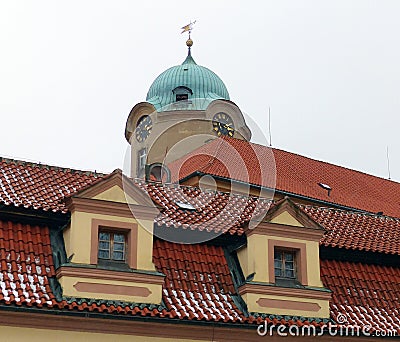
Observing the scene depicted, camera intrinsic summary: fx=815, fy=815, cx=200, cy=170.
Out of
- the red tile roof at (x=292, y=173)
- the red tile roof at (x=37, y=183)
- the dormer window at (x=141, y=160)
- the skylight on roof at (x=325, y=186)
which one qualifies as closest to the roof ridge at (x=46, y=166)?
the red tile roof at (x=37, y=183)

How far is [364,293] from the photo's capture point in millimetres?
17062

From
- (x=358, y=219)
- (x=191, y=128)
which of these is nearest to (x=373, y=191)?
(x=191, y=128)

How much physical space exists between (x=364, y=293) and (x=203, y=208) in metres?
3.84

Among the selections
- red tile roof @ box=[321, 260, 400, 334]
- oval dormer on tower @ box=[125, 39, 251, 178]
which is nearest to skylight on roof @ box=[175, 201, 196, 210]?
red tile roof @ box=[321, 260, 400, 334]

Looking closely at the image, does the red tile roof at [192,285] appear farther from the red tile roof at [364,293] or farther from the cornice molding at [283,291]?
the cornice molding at [283,291]

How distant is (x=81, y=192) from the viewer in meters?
14.9

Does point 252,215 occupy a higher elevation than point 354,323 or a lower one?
higher

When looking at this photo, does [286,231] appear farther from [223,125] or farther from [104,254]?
[223,125]

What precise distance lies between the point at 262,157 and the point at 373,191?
646 centimetres

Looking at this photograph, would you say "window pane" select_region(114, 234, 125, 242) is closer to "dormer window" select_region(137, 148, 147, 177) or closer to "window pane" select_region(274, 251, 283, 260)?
"window pane" select_region(274, 251, 283, 260)

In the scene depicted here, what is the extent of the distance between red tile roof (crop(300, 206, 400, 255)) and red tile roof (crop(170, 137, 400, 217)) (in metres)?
11.1

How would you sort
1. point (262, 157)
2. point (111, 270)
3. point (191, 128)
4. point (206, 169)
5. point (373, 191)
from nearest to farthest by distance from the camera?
1. point (111, 270)
2. point (206, 169)
3. point (262, 157)
4. point (373, 191)
5. point (191, 128)

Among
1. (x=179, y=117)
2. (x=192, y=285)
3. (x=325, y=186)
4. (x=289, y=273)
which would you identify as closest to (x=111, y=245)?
(x=192, y=285)

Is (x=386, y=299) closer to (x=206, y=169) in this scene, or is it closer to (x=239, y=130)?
(x=206, y=169)
